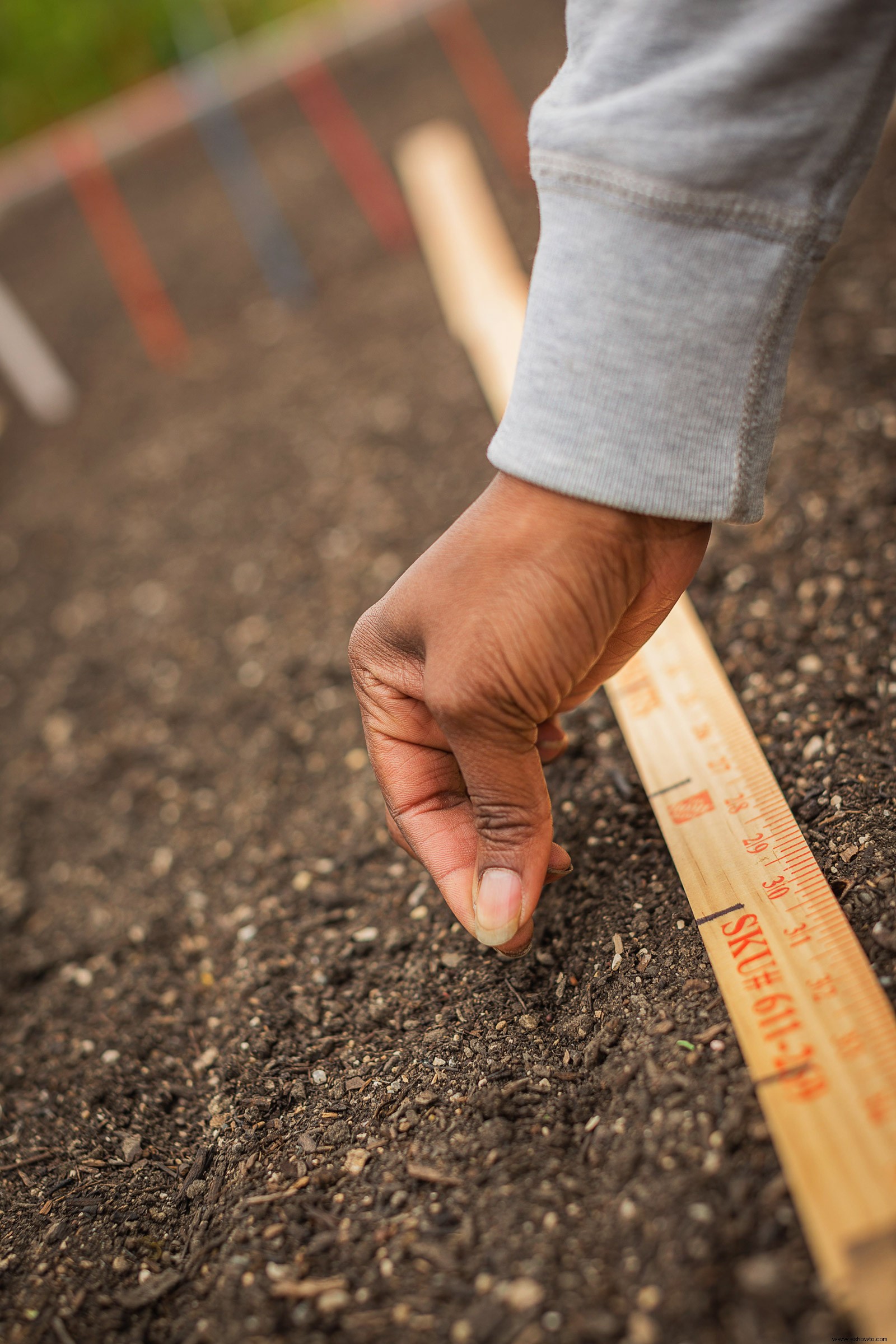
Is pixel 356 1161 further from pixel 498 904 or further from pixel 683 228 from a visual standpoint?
pixel 683 228

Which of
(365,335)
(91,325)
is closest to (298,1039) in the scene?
(365,335)

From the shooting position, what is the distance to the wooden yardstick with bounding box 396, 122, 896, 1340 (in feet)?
2.95

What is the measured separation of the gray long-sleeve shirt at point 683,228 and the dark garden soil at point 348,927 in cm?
67

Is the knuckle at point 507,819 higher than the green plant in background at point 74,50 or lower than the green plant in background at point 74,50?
lower

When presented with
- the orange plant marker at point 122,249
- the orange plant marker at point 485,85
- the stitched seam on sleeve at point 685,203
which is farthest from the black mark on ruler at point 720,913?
the orange plant marker at point 485,85

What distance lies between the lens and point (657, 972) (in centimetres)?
127

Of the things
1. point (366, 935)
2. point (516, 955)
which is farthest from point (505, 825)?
point (366, 935)

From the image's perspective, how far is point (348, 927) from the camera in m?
1.63

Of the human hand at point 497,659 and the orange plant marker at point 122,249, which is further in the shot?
the orange plant marker at point 122,249

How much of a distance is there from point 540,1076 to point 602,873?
1.09 ft

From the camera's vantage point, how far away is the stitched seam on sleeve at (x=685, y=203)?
0.94 m

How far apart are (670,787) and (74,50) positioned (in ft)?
20.5

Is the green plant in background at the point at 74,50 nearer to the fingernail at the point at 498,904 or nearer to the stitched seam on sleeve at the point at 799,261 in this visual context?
the stitched seam on sleeve at the point at 799,261

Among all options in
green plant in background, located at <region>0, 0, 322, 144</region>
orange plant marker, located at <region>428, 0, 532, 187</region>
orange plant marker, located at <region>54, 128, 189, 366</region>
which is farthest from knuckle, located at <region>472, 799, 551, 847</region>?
green plant in background, located at <region>0, 0, 322, 144</region>
